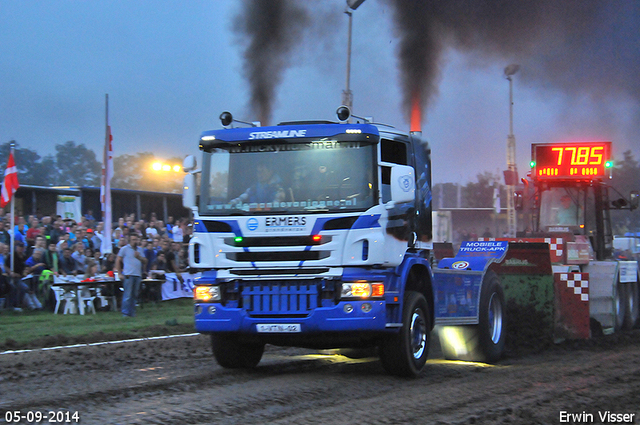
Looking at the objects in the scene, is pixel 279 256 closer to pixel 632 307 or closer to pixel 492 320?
pixel 492 320

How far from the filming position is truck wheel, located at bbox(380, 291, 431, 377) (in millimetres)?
8391

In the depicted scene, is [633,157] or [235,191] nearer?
[235,191]

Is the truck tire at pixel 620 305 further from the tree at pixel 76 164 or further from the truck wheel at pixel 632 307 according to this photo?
the tree at pixel 76 164

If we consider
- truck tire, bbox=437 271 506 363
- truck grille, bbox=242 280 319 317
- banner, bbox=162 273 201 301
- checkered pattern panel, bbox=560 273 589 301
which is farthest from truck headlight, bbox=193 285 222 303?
banner, bbox=162 273 201 301

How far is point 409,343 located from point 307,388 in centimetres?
138

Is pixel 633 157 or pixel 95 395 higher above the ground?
pixel 633 157

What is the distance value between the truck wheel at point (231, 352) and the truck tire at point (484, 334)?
287cm

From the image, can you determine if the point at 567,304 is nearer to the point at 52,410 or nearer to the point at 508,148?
the point at 52,410

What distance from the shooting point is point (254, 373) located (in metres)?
9.05

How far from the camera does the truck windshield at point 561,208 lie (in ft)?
Answer: 51.4

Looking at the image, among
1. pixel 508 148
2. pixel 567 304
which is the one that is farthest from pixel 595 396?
pixel 508 148

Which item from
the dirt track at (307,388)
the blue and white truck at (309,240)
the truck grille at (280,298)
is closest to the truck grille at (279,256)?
the blue and white truck at (309,240)

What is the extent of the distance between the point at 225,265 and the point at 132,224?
13840 millimetres

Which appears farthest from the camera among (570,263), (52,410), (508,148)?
(508,148)
